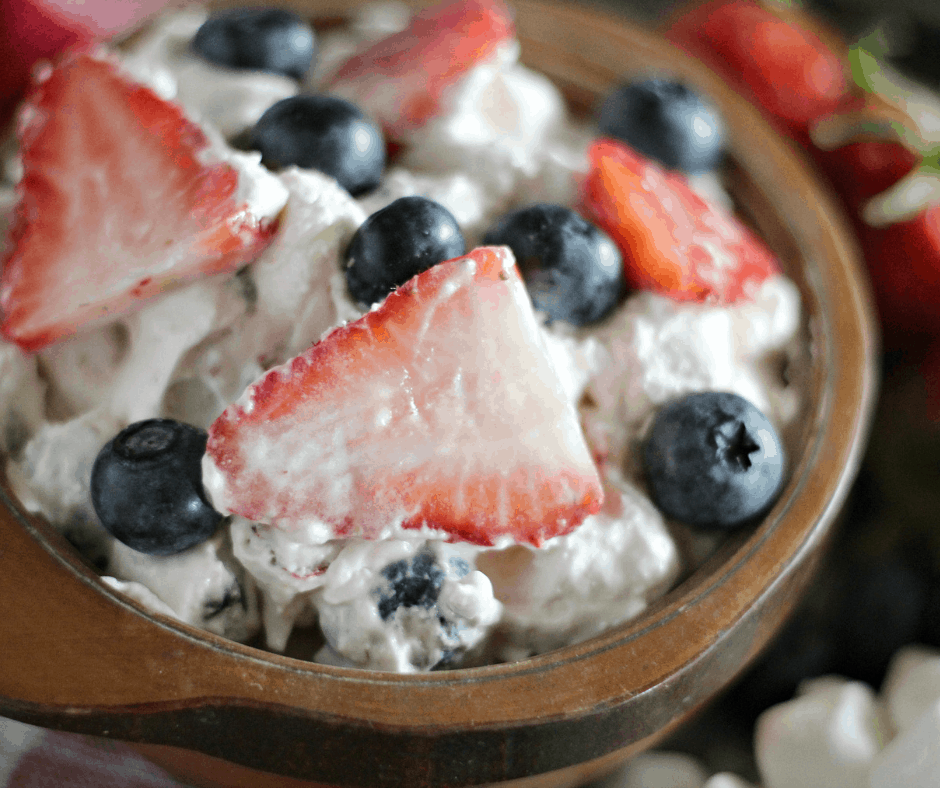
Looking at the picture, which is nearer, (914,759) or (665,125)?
(914,759)

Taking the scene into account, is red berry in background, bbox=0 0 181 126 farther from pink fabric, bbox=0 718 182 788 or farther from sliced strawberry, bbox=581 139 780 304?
pink fabric, bbox=0 718 182 788

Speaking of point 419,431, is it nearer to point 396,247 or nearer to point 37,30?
point 396,247

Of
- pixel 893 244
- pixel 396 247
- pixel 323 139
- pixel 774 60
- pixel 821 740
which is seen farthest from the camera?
pixel 774 60

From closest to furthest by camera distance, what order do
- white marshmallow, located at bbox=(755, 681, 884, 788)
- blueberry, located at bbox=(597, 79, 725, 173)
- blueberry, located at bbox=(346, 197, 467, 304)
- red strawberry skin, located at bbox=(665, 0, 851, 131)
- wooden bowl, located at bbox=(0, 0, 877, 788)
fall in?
wooden bowl, located at bbox=(0, 0, 877, 788)
blueberry, located at bbox=(346, 197, 467, 304)
white marshmallow, located at bbox=(755, 681, 884, 788)
blueberry, located at bbox=(597, 79, 725, 173)
red strawberry skin, located at bbox=(665, 0, 851, 131)

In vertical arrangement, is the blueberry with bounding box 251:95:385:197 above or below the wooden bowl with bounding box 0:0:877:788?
above

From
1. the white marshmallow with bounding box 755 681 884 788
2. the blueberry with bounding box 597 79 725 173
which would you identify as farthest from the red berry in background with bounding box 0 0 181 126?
the white marshmallow with bounding box 755 681 884 788

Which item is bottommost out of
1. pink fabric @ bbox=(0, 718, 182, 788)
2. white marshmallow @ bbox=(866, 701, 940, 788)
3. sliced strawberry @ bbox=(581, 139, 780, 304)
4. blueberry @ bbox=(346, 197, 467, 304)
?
white marshmallow @ bbox=(866, 701, 940, 788)

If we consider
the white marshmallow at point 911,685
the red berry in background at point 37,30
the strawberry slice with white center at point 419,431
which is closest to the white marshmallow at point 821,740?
the white marshmallow at point 911,685

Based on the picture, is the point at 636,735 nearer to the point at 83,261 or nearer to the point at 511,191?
the point at 511,191

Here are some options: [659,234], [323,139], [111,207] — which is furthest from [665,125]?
[111,207]
